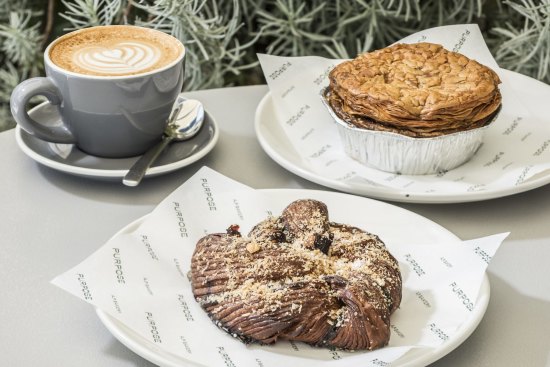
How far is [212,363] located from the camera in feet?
2.54

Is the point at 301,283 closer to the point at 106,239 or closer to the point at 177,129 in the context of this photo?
the point at 106,239

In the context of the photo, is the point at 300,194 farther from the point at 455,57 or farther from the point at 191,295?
the point at 455,57

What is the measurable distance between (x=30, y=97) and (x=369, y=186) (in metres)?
0.51

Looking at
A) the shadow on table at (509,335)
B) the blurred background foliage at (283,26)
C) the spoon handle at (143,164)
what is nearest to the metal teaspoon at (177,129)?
the spoon handle at (143,164)

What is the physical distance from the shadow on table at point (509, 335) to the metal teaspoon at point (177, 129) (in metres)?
0.51

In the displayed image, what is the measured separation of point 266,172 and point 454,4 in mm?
945

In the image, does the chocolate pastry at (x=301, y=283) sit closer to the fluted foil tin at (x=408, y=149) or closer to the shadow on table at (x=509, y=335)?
the shadow on table at (x=509, y=335)

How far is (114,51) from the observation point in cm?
121

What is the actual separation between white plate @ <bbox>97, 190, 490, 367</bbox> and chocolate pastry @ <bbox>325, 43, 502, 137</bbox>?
19 centimetres

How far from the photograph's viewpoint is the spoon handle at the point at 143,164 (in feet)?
3.67

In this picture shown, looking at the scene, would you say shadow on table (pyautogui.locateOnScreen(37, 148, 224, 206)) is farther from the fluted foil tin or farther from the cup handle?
the fluted foil tin

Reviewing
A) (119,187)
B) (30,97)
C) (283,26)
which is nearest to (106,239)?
(119,187)

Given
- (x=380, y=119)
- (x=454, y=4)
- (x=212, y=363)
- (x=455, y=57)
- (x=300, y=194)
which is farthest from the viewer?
(x=454, y=4)

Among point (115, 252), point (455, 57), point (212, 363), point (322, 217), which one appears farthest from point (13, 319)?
point (455, 57)
